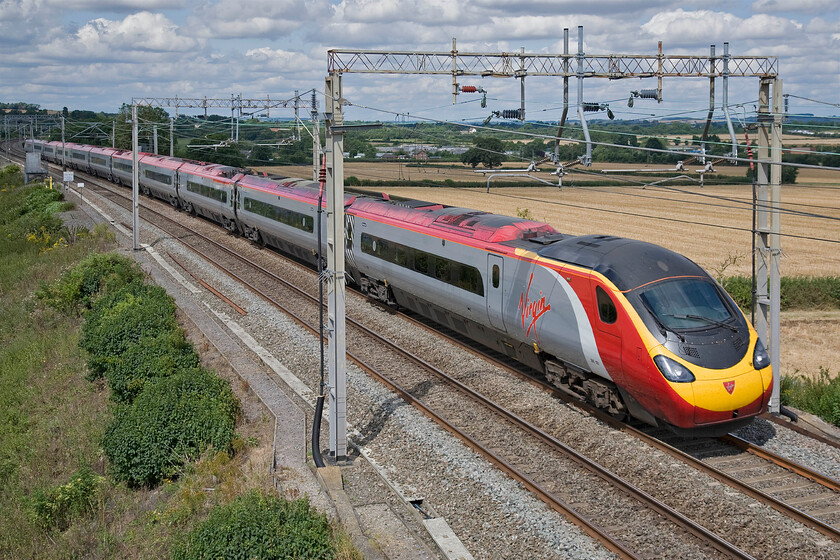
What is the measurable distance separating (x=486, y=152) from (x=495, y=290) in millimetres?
37078

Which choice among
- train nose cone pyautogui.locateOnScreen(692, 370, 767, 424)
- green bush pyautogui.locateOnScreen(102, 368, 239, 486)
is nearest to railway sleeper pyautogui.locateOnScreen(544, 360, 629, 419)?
train nose cone pyautogui.locateOnScreen(692, 370, 767, 424)

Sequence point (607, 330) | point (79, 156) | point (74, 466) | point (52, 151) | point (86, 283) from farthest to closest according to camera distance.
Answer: point (52, 151), point (79, 156), point (86, 283), point (74, 466), point (607, 330)

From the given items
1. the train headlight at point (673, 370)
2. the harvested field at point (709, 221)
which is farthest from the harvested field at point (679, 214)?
the train headlight at point (673, 370)

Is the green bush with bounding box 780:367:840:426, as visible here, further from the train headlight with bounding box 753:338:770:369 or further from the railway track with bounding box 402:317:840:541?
the train headlight with bounding box 753:338:770:369

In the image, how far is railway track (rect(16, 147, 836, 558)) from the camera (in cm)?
1030

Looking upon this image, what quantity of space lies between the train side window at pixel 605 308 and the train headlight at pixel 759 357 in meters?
2.26

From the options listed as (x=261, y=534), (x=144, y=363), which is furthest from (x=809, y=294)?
(x=261, y=534)

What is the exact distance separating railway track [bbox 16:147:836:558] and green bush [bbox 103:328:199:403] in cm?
404

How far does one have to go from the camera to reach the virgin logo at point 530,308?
595 inches

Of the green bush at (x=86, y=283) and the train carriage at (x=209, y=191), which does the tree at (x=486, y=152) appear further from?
the green bush at (x=86, y=283)

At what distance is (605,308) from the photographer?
13.5m

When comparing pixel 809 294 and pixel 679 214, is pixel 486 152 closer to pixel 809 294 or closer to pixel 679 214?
pixel 679 214

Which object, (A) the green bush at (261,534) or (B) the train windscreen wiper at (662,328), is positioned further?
(B) the train windscreen wiper at (662,328)

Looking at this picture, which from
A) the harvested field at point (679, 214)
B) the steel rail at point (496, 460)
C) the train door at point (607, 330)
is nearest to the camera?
the steel rail at point (496, 460)
